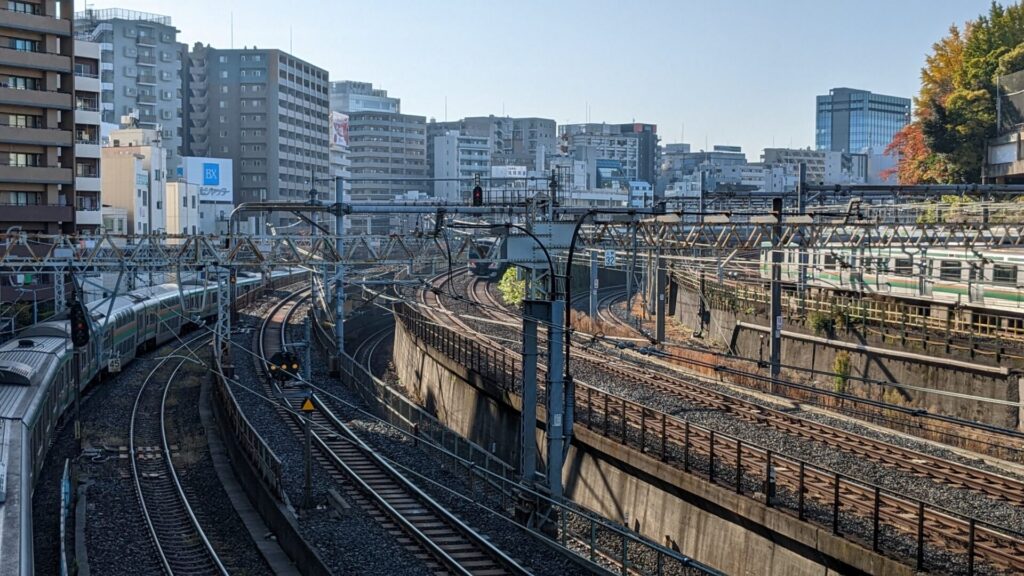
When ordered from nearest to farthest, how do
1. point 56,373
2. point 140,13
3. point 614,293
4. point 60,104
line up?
1. point 56,373
2. point 60,104
3. point 614,293
4. point 140,13

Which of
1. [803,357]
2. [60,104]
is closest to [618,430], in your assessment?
[803,357]

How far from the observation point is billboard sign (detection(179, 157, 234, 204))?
76938 mm

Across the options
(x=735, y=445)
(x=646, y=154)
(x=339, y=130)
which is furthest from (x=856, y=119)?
(x=735, y=445)

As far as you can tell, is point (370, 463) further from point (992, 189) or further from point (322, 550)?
point (992, 189)

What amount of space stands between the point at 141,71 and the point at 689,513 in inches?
3134

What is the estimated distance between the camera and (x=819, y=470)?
45.4 feet

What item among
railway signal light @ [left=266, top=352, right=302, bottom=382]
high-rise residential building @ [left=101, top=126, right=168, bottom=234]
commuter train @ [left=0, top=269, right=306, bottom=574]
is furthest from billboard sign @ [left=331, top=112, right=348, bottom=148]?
railway signal light @ [left=266, top=352, right=302, bottom=382]

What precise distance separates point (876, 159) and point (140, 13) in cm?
7707

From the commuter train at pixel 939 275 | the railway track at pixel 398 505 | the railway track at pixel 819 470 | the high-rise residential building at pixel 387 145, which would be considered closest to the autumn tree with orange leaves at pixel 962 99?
the commuter train at pixel 939 275

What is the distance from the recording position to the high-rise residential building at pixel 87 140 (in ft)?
147

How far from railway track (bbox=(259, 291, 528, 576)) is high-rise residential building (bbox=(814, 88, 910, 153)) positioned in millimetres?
172544

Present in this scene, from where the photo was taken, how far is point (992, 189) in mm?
28062

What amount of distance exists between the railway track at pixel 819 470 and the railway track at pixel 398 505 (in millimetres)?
3146

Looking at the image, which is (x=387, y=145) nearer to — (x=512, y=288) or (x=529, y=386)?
(x=512, y=288)
